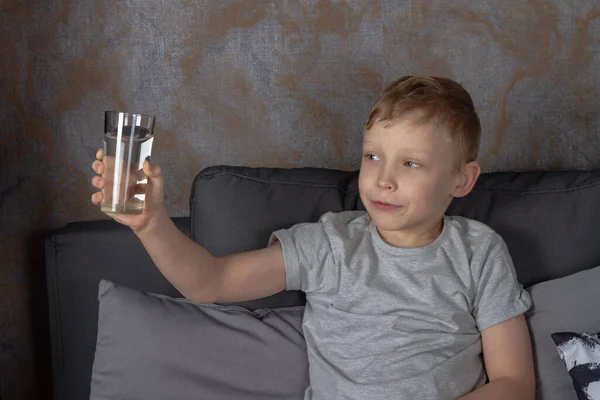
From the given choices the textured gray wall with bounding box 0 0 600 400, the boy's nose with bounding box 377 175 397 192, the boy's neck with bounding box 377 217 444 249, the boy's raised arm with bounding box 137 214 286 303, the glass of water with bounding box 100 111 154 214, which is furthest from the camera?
the textured gray wall with bounding box 0 0 600 400

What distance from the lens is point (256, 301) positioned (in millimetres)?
1630

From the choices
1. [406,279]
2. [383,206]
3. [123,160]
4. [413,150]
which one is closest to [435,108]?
[413,150]

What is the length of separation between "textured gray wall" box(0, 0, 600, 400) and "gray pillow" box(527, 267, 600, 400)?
529 millimetres

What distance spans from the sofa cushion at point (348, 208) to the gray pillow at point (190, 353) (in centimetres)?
11

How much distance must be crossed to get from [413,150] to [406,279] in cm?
25

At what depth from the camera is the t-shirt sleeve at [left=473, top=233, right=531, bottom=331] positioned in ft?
4.81

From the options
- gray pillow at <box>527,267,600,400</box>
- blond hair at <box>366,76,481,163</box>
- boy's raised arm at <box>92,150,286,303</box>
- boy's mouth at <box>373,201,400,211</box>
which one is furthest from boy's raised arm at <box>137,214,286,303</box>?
gray pillow at <box>527,267,600,400</box>

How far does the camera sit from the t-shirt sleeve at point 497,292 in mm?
1466

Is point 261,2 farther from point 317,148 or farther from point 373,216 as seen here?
point 373,216

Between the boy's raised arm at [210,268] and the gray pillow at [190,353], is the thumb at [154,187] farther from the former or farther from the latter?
the gray pillow at [190,353]

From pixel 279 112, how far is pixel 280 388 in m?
0.74

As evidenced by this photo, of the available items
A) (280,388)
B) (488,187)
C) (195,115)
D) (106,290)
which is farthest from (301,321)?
(195,115)

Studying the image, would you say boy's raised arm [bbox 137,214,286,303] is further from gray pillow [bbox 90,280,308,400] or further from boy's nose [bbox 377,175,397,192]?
boy's nose [bbox 377,175,397,192]

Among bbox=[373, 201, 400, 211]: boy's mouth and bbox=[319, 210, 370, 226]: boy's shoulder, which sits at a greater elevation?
bbox=[373, 201, 400, 211]: boy's mouth
